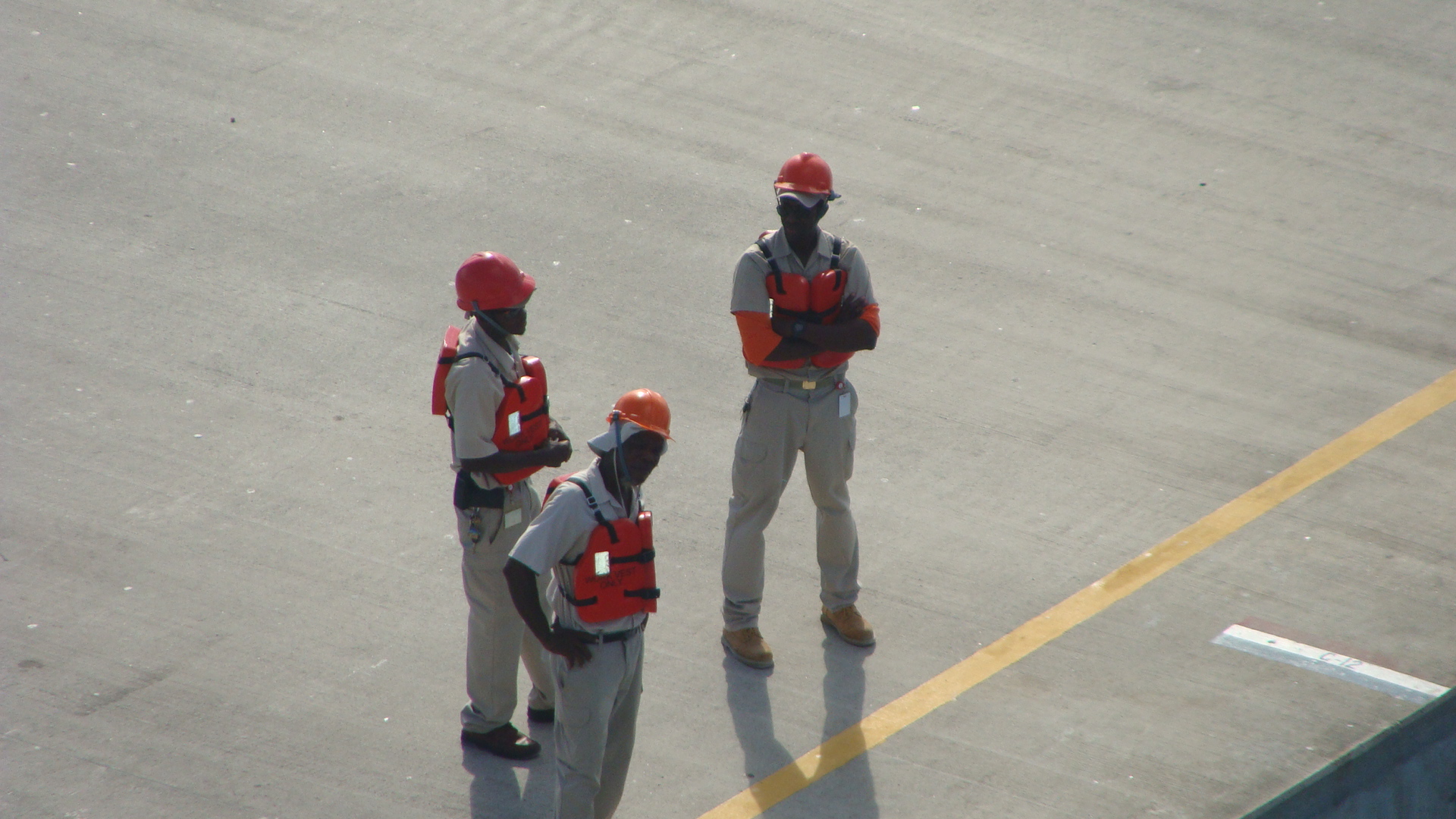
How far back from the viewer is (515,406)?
577 centimetres

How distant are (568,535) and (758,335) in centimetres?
165

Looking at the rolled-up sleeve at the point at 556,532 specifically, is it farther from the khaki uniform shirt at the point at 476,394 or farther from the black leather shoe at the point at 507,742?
the black leather shoe at the point at 507,742

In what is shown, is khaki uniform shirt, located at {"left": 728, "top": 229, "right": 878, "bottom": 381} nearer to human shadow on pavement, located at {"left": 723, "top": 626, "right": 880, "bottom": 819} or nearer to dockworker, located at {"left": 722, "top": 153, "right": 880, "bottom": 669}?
dockworker, located at {"left": 722, "top": 153, "right": 880, "bottom": 669}

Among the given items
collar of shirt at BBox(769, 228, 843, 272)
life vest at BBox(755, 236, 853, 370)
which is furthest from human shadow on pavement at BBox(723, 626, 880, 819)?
collar of shirt at BBox(769, 228, 843, 272)

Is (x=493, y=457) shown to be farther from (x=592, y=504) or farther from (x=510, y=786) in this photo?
(x=510, y=786)

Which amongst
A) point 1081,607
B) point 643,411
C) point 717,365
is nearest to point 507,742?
point 643,411

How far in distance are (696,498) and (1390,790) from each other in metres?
3.92

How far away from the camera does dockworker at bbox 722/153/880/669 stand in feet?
20.9

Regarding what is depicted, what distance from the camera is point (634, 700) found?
5441 mm

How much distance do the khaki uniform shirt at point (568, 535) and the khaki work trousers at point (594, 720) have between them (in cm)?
12

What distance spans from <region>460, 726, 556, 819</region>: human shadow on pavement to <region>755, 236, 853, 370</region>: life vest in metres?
1.98

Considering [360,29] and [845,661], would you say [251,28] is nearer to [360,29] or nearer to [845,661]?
[360,29]

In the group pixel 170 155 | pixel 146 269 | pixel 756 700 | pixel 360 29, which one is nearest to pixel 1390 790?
pixel 756 700

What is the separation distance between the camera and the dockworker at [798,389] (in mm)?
6375
